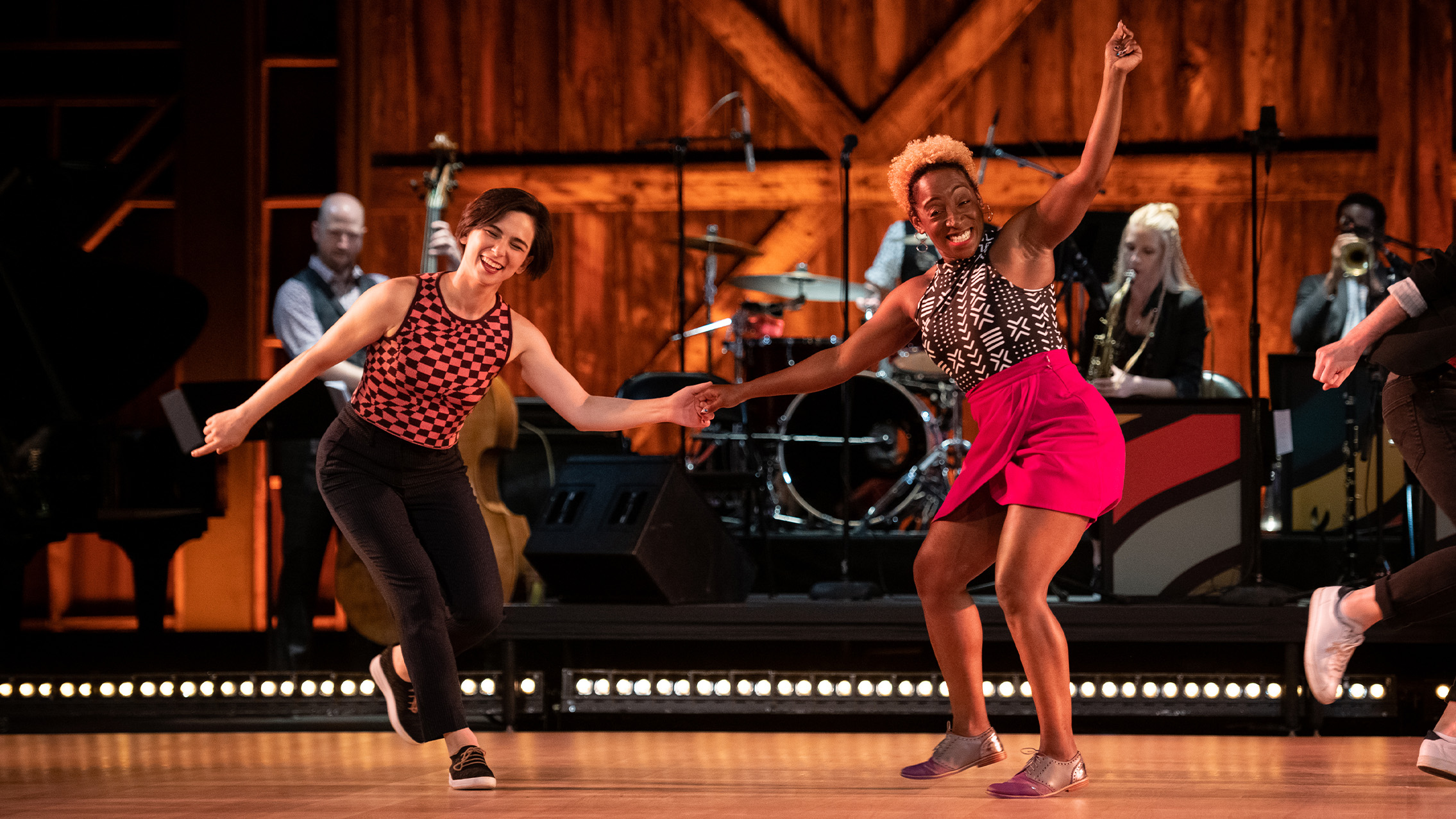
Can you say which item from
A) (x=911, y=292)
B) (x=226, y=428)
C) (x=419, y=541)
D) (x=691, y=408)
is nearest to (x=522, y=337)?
(x=691, y=408)

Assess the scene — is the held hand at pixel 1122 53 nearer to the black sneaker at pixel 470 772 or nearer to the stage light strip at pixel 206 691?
the black sneaker at pixel 470 772

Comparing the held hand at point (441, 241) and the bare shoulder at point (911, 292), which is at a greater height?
the held hand at point (441, 241)

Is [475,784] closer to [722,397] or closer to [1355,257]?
[722,397]

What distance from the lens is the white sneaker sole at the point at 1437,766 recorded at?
11.1ft

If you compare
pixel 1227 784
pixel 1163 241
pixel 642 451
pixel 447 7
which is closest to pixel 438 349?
pixel 1227 784

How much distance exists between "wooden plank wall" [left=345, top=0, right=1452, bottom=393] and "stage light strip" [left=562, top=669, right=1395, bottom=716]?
3760mm

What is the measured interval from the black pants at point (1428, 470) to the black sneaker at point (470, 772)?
236cm

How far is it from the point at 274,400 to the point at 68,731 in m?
2.14

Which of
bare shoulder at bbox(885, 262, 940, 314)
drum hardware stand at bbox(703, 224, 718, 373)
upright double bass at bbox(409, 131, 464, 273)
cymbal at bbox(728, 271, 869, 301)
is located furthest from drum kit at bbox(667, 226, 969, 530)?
bare shoulder at bbox(885, 262, 940, 314)

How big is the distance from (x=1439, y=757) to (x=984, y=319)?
5.15ft

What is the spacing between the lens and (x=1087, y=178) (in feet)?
10.5

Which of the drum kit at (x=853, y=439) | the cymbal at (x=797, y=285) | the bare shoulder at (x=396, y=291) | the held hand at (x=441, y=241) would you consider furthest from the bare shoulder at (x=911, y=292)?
the cymbal at (x=797, y=285)

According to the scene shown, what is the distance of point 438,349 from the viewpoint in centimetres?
346

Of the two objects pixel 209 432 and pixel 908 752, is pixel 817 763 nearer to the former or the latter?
pixel 908 752
